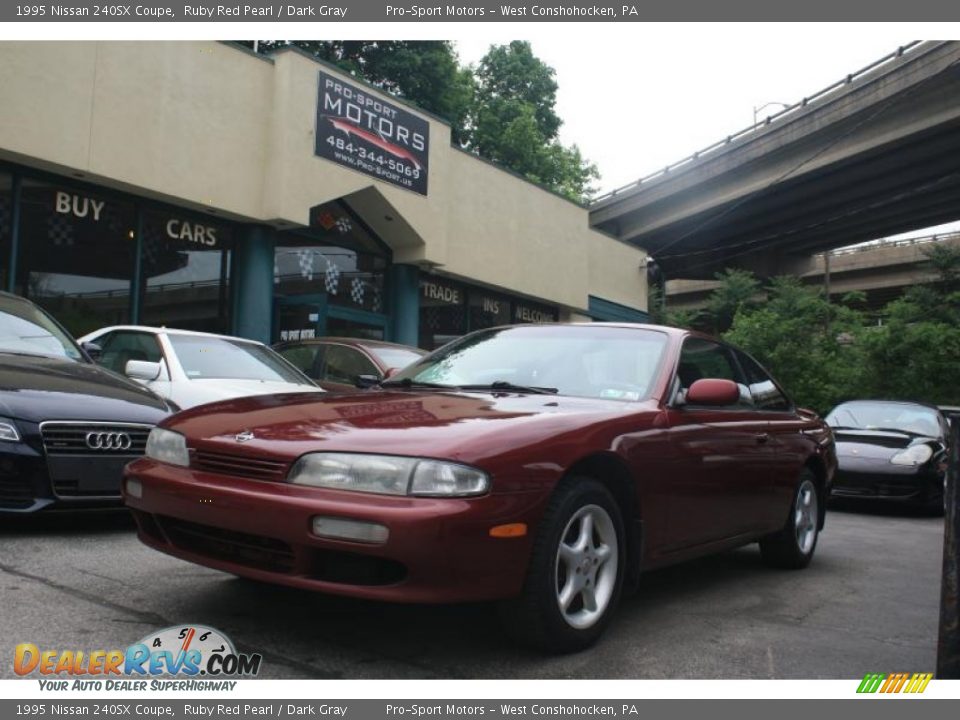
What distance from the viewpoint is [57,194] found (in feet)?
38.1

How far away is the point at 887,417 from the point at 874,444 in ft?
4.22

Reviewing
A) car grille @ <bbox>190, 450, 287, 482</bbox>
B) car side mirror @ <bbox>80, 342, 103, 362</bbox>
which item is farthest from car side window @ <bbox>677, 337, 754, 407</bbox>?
car side mirror @ <bbox>80, 342, 103, 362</bbox>

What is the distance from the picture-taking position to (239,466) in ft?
10.3

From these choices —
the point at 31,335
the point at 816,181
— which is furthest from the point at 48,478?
the point at 816,181

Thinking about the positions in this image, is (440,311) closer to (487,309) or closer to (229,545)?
(487,309)

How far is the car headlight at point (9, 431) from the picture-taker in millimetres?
4543

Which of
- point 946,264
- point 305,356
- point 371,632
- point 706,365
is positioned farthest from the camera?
point 946,264

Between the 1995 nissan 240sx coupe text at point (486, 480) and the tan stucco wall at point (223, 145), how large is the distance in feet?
28.3

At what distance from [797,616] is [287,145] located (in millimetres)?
11392

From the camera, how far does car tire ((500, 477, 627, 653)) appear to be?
3.04 metres

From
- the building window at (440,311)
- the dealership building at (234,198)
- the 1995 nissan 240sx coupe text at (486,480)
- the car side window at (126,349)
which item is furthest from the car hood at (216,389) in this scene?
the building window at (440,311)

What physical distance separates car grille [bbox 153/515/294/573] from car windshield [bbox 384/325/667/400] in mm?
1409

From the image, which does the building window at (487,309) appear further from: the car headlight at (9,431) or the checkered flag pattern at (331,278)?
the car headlight at (9,431)
